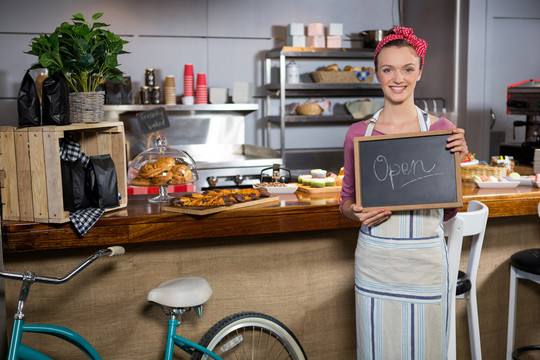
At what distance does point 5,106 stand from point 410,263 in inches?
178

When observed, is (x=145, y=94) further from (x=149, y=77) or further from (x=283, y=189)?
(x=283, y=189)

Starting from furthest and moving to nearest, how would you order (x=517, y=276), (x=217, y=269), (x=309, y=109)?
(x=309, y=109)
(x=517, y=276)
(x=217, y=269)

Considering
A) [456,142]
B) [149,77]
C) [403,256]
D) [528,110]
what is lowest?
[403,256]

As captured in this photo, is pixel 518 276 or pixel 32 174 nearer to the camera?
pixel 32 174

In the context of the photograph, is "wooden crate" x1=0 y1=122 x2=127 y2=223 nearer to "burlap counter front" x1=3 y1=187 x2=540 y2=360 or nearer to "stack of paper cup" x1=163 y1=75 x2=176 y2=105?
"burlap counter front" x1=3 y1=187 x2=540 y2=360

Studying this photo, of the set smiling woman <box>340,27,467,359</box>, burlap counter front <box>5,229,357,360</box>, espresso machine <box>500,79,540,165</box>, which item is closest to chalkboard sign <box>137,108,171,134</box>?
burlap counter front <box>5,229,357,360</box>

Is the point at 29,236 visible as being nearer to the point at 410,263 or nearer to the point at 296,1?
the point at 410,263

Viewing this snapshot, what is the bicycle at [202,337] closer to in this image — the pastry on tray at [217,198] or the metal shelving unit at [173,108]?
the pastry on tray at [217,198]

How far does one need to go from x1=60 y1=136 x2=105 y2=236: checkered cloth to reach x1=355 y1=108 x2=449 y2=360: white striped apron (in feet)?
3.43

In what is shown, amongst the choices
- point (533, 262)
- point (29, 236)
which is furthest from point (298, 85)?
point (29, 236)

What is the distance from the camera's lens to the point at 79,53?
2238mm

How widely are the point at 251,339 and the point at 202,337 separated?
0.30 metres

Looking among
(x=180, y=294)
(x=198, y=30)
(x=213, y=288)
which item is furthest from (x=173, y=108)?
(x=180, y=294)

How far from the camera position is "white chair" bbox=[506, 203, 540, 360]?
2543 millimetres
